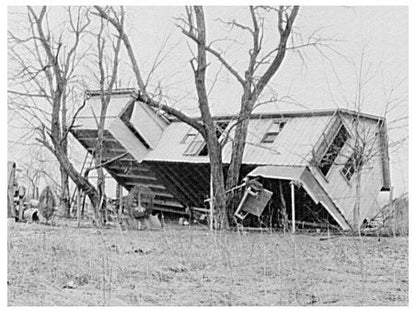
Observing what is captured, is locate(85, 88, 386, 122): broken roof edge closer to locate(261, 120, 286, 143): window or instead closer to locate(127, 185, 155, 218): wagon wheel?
locate(261, 120, 286, 143): window

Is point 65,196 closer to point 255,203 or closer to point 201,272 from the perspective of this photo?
point 255,203

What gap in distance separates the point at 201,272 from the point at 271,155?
861 centimetres

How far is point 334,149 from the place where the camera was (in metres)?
17.1

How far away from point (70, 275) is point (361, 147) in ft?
33.7

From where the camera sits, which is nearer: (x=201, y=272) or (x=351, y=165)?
(x=201, y=272)

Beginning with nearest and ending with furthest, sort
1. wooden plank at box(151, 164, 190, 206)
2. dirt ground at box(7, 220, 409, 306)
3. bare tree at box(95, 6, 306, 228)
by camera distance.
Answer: dirt ground at box(7, 220, 409, 306), bare tree at box(95, 6, 306, 228), wooden plank at box(151, 164, 190, 206)

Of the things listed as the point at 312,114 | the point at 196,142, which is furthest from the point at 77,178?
the point at 312,114

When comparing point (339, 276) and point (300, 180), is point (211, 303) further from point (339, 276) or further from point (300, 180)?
point (300, 180)

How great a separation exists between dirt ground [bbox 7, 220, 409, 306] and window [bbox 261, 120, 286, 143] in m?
5.87

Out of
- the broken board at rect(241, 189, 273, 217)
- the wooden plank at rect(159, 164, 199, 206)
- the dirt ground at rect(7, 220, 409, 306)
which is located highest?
the wooden plank at rect(159, 164, 199, 206)

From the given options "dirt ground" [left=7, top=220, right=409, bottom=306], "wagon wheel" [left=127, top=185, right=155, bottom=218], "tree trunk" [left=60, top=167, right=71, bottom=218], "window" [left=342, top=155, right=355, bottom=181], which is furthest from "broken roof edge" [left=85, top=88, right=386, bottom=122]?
"dirt ground" [left=7, top=220, right=409, bottom=306]

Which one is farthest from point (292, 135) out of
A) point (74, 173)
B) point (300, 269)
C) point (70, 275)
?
point (70, 275)

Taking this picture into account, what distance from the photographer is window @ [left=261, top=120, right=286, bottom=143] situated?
1781 centimetres

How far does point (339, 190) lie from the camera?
56.1 ft
